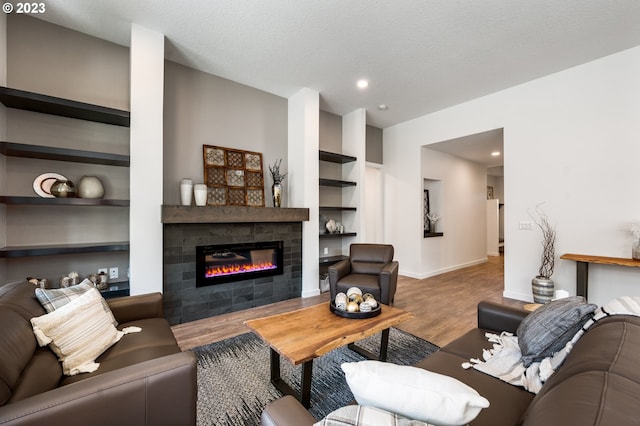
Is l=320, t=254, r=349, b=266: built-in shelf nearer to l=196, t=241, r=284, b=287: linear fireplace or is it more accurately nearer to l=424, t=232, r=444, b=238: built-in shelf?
l=196, t=241, r=284, b=287: linear fireplace

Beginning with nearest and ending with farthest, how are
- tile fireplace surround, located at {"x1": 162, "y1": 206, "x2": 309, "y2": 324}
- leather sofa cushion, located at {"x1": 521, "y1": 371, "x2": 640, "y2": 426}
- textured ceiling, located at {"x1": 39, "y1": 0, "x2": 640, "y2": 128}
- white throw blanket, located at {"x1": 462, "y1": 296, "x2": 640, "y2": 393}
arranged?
leather sofa cushion, located at {"x1": 521, "y1": 371, "x2": 640, "y2": 426}, white throw blanket, located at {"x1": 462, "y1": 296, "x2": 640, "y2": 393}, textured ceiling, located at {"x1": 39, "y1": 0, "x2": 640, "y2": 128}, tile fireplace surround, located at {"x1": 162, "y1": 206, "x2": 309, "y2": 324}

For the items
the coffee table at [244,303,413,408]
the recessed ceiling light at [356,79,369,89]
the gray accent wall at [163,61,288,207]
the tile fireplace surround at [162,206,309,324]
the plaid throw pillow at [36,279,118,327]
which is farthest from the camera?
the recessed ceiling light at [356,79,369,89]

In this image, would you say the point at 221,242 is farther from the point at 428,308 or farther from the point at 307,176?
the point at 428,308

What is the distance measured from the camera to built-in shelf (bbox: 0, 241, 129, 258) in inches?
91.7


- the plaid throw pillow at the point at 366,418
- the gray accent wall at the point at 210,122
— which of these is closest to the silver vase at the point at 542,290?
the gray accent wall at the point at 210,122

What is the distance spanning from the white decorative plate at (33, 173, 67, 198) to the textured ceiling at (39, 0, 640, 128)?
5.05ft

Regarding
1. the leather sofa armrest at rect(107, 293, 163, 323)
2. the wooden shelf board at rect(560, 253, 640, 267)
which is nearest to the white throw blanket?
the leather sofa armrest at rect(107, 293, 163, 323)

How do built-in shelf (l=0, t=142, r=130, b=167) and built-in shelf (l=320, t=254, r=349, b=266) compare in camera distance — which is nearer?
built-in shelf (l=0, t=142, r=130, b=167)

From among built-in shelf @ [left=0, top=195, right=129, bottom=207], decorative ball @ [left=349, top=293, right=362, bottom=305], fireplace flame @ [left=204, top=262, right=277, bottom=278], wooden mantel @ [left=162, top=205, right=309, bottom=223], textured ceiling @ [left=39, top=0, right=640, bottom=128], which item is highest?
textured ceiling @ [left=39, top=0, right=640, bottom=128]

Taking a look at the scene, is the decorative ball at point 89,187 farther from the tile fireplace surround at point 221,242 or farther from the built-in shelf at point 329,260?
the built-in shelf at point 329,260

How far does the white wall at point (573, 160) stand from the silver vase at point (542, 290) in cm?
31

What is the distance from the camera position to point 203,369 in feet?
7.02

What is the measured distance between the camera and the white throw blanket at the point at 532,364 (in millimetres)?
1198

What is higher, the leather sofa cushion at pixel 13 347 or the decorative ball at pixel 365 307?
the leather sofa cushion at pixel 13 347
